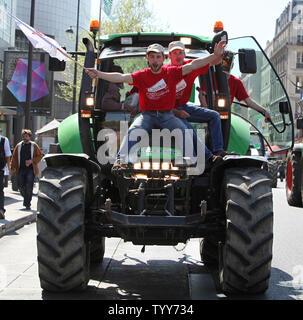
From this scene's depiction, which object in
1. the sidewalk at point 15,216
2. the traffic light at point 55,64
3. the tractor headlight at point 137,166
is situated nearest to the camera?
the tractor headlight at point 137,166

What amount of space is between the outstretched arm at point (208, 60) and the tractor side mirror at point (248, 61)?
774 millimetres

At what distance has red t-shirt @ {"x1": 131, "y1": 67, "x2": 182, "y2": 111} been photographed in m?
6.20

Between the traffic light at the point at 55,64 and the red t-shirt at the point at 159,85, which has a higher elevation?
the traffic light at the point at 55,64

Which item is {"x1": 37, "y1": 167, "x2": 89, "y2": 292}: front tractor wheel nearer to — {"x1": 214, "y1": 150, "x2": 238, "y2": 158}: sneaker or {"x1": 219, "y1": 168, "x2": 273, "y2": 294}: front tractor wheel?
{"x1": 219, "y1": 168, "x2": 273, "y2": 294}: front tractor wheel

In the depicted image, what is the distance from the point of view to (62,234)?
539 centimetres

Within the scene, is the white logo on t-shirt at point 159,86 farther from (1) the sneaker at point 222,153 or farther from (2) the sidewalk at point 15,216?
(2) the sidewalk at point 15,216

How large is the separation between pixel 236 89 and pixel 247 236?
2818 millimetres

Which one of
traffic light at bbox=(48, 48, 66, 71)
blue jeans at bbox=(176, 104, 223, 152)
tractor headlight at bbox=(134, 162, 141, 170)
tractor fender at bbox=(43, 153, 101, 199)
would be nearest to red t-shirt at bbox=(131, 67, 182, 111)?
blue jeans at bbox=(176, 104, 223, 152)

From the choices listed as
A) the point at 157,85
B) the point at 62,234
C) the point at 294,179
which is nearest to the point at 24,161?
the point at 294,179

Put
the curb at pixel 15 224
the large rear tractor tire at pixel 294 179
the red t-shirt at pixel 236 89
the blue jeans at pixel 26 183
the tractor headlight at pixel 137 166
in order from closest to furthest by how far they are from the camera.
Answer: the tractor headlight at pixel 137 166 < the red t-shirt at pixel 236 89 < the curb at pixel 15 224 < the blue jeans at pixel 26 183 < the large rear tractor tire at pixel 294 179

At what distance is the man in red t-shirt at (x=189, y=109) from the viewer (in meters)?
6.41

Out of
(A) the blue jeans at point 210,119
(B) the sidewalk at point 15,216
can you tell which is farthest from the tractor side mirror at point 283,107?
(B) the sidewalk at point 15,216

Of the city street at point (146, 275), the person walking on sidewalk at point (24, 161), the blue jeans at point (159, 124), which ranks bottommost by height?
the city street at point (146, 275)

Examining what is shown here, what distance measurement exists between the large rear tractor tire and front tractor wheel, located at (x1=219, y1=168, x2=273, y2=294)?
1038 cm
